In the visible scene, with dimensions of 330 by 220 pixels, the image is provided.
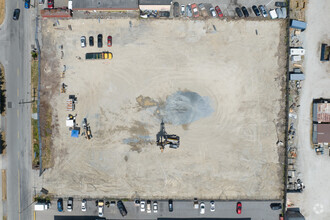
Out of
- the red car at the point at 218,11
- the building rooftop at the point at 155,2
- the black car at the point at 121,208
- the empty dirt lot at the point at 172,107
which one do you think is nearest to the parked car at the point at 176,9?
the empty dirt lot at the point at 172,107

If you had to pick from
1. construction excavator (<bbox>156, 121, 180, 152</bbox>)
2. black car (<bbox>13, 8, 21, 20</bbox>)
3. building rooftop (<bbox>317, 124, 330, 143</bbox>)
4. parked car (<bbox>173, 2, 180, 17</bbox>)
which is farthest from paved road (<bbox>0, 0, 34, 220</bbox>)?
building rooftop (<bbox>317, 124, 330, 143</bbox>)

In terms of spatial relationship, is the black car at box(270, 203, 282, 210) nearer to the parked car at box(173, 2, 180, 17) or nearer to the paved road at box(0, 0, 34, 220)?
the parked car at box(173, 2, 180, 17)

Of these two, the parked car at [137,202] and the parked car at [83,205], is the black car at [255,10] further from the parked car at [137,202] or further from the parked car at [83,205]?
the parked car at [83,205]

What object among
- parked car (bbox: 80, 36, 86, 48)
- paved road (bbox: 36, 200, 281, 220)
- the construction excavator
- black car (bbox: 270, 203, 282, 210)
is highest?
parked car (bbox: 80, 36, 86, 48)

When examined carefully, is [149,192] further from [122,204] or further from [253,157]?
[253,157]

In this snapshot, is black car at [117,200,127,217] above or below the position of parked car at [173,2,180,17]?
below

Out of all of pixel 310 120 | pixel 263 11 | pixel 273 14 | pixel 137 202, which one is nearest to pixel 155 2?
pixel 263 11

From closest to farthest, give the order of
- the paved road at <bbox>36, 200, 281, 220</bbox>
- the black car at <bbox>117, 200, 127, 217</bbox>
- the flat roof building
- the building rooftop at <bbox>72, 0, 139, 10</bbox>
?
the flat roof building
the building rooftop at <bbox>72, 0, 139, 10</bbox>
the black car at <bbox>117, 200, 127, 217</bbox>
the paved road at <bbox>36, 200, 281, 220</bbox>
